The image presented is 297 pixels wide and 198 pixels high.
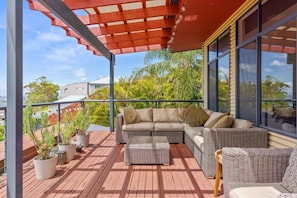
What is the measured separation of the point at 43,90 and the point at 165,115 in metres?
13.1

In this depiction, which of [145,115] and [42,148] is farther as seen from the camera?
[145,115]

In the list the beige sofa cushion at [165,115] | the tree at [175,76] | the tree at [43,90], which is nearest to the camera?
the beige sofa cushion at [165,115]

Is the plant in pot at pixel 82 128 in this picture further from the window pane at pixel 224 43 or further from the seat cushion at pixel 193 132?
the window pane at pixel 224 43

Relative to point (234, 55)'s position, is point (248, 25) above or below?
above

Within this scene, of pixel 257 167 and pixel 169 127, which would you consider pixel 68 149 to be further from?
pixel 257 167

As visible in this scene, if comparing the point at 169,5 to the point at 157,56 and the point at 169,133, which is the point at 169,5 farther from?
the point at 157,56

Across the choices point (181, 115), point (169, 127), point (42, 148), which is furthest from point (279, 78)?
point (42, 148)

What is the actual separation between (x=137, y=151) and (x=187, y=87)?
7120 millimetres

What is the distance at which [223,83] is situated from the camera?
19.6 feet

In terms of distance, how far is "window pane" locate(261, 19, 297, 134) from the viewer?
3.05 m

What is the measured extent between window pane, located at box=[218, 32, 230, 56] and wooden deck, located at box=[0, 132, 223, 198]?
2.69 m

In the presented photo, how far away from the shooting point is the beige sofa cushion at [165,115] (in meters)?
6.35

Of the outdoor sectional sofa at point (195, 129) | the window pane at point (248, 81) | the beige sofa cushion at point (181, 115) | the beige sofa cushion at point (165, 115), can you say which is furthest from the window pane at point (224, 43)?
the beige sofa cushion at point (165, 115)

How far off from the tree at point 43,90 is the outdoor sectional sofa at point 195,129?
1193 centimetres
